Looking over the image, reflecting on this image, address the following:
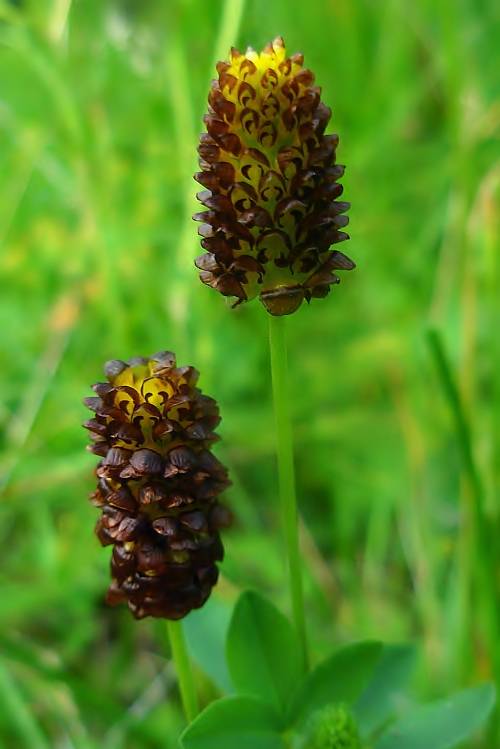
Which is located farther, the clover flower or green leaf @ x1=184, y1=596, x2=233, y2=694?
green leaf @ x1=184, y1=596, x2=233, y2=694

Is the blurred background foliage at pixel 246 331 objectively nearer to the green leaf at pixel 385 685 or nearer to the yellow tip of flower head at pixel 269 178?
→ the green leaf at pixel 385 685

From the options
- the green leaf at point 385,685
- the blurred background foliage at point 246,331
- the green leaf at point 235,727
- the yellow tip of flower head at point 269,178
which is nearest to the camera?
the yellow tip of flower head at point 269,178

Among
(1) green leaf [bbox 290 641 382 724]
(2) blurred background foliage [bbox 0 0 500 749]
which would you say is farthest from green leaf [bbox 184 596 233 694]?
(1) green leaf [bbox 290 641 382 724]

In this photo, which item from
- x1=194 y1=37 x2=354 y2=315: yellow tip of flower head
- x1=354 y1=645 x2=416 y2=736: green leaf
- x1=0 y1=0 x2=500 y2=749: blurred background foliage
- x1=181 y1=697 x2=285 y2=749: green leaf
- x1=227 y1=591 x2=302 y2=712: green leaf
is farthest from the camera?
x1=0 y1=0 x2=500 y2=749: blurred background foliage

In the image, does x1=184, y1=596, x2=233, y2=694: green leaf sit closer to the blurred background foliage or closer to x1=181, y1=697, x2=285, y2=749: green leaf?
the blurred background foliage

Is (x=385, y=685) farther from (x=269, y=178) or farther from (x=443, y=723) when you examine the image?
(x=269, y=178)

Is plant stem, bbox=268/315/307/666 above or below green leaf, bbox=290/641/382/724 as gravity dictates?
above

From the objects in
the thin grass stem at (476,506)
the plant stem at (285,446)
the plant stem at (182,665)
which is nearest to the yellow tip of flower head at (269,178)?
the plant stem at (285,446)

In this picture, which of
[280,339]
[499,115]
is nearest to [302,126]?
[280,339]
